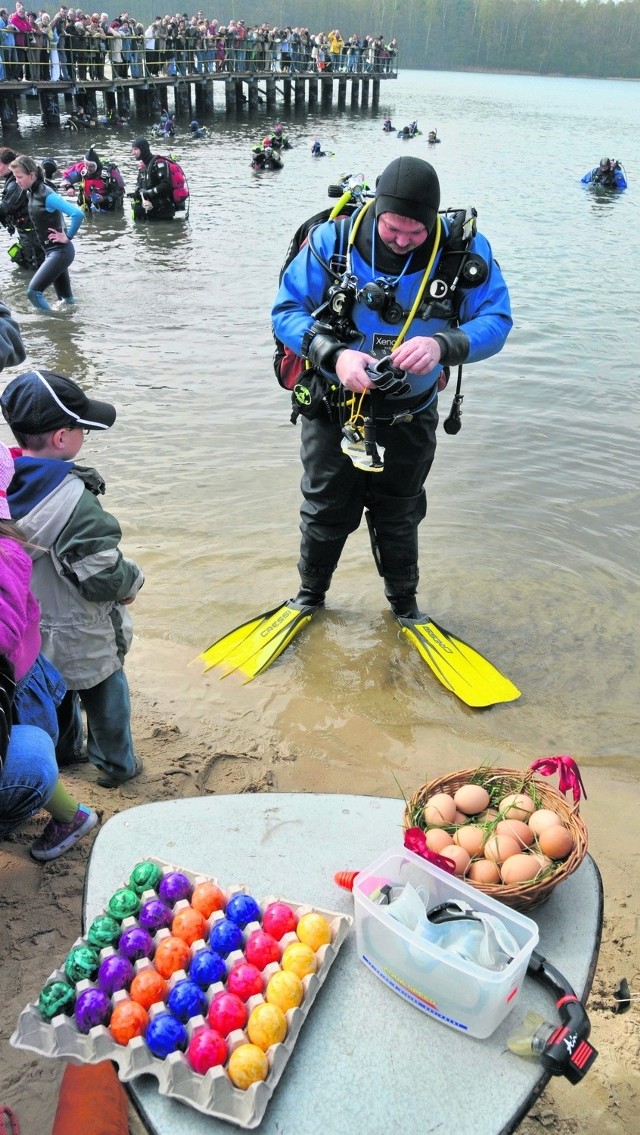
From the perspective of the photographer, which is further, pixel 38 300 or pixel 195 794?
pixel 38 300

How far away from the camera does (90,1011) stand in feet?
5.21

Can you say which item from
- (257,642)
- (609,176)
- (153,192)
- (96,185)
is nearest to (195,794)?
(257,642)

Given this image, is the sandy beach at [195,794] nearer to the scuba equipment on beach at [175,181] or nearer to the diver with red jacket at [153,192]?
the diver with red jacket at [153,192]

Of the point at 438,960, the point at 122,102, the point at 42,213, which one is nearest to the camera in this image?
the point at 438,960

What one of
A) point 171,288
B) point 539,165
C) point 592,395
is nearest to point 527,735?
point 592,395

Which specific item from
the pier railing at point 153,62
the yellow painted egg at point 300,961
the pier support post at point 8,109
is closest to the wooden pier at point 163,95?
the pier support post at point 8,109

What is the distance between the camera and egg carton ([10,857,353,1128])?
4.74 ft

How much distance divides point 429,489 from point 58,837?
13.5 ft

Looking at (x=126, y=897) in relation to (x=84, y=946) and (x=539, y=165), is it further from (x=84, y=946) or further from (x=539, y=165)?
(x=539, y=165)

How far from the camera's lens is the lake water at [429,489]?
3822 millimetres

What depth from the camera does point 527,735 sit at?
3.69 m

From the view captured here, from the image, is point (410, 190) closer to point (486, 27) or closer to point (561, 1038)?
point (561, 1038)

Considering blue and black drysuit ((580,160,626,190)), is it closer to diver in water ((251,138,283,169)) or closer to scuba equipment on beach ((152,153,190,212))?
diver in water ((251,138,283,169))

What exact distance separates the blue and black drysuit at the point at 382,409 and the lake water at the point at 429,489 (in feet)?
2.25
